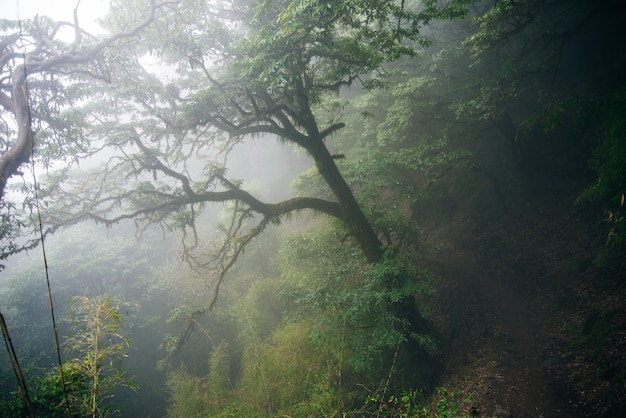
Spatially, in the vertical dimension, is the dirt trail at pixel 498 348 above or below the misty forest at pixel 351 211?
below

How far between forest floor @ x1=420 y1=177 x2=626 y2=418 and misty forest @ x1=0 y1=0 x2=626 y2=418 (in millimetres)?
52

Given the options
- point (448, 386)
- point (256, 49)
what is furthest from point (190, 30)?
point (448, 386)

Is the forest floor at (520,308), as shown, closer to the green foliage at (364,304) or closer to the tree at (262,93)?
the green foliage at (364,304)

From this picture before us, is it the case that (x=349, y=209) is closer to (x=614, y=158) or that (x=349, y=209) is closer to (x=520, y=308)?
(x=614, y=158)

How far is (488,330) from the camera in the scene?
28.5ft

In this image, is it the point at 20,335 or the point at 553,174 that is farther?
the point at 20,335

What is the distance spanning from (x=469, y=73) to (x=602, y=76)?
4.51 m

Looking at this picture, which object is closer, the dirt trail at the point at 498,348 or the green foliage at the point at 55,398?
the green foliage at the point at 55,398

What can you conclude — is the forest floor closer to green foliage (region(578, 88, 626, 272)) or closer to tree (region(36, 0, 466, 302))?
green foliage (region(578, 88, 626, 272))

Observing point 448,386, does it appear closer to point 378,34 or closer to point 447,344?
point 447,344

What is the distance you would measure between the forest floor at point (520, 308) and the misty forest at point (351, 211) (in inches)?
2.1

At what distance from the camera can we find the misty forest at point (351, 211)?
616cm

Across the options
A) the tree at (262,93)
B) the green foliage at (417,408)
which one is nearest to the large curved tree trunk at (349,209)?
the tree at (262,93)

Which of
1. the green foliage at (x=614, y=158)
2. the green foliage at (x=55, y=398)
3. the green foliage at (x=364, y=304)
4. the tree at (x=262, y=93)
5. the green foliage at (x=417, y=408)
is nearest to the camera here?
the green foliage at (x=417, y=408)
